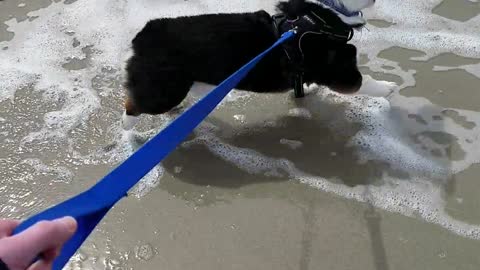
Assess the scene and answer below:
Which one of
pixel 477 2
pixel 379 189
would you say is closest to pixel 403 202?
pixel 379 189

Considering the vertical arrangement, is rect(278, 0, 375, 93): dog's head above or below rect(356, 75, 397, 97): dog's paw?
above

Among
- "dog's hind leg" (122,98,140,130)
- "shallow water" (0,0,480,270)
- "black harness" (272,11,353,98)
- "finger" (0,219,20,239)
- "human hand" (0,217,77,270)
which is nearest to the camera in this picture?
"human hand" (0,217,77,270)

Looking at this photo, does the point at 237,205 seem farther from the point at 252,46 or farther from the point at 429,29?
the point at 429,29

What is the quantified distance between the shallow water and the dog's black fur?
18 centimetres

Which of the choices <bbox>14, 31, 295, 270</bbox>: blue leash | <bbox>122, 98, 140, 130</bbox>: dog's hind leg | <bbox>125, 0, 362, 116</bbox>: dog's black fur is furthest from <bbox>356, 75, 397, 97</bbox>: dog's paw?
<bbox>14, 31, 295, 270</bbox>: blue leash

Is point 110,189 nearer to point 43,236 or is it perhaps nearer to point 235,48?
point 43,236

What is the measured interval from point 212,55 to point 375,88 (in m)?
0.92

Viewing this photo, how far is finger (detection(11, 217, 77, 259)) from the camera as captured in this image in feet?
3.24

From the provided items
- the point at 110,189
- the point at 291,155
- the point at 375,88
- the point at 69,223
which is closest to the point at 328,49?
the point at 375,88

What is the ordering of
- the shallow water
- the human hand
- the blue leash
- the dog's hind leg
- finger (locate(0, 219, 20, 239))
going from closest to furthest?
the human hand
finger (locate(0, 219, 20, 239))
the blue leash
the shallow water
the dog's hind leg

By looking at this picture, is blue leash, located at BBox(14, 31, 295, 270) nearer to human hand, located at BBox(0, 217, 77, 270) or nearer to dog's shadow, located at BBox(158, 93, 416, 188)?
human hand, located at BBox(0, 217, 77, 270)

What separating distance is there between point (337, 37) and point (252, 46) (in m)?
0.43

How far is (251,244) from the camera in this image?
7.98 feet

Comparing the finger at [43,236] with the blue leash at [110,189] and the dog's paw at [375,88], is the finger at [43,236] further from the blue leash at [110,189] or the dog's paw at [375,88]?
the dog's paw at [375,88]
